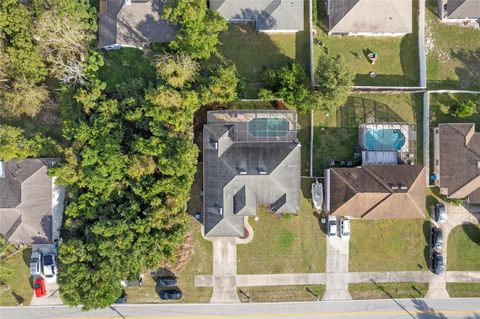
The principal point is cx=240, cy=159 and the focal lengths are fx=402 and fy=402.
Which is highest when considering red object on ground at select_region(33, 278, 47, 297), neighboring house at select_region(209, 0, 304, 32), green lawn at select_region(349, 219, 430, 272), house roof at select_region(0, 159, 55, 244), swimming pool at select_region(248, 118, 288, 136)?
neighboring house at select_region(209, 0, 304, 32)

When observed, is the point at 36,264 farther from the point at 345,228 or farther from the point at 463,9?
the point at 463,9

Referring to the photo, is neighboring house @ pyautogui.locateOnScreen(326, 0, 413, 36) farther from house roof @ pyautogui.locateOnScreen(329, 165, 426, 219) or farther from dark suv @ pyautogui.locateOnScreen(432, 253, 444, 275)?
dark suv @ pyautogui.locateOnScreen(432, 253, 444, 275)

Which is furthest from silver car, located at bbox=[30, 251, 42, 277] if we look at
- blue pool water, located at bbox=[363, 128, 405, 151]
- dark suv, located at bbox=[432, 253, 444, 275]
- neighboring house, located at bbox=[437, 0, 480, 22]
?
neighboring house, located at bbox=[437, 0, 480, 22]

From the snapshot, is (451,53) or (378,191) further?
(451,53)

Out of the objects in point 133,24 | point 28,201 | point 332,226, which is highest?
point 133,24

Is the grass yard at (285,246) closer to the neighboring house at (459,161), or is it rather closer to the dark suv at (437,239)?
the dark suv at (437,239)


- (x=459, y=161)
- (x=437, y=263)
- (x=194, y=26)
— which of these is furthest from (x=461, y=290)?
(x=194, y=26)
